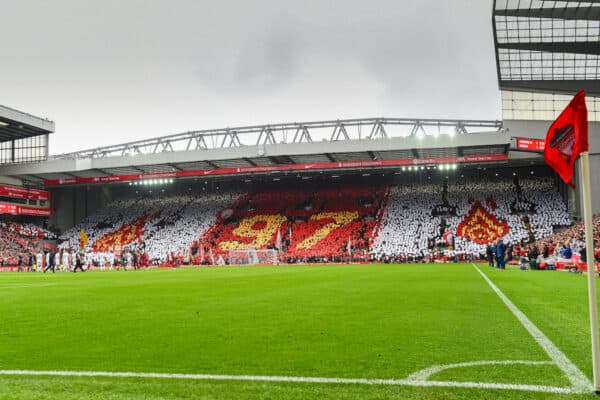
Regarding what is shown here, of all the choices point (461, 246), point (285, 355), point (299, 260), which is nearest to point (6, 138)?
point (299, 260)

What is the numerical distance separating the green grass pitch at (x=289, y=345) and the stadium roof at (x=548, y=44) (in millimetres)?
24321

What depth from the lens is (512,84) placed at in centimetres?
4906

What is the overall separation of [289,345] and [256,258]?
154 ft

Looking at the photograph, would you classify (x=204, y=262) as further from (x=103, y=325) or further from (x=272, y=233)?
(x=103, y=325)

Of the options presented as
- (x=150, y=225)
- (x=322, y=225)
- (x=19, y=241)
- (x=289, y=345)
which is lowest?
(x=289, y=345)

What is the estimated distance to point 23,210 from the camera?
206 ft

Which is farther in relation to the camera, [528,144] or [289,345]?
[528,144]

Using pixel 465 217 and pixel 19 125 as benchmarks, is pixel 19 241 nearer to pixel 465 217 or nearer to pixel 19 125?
pixel 19 125

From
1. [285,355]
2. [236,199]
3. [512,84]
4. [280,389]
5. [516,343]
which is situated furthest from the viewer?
[236,199]

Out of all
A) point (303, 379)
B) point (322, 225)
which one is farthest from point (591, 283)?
point (322, 225)

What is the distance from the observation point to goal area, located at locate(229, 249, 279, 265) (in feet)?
174

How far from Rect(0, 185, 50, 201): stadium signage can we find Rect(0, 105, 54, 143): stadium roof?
579cm

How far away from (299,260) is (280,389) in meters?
48.4

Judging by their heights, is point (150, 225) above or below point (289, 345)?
above
